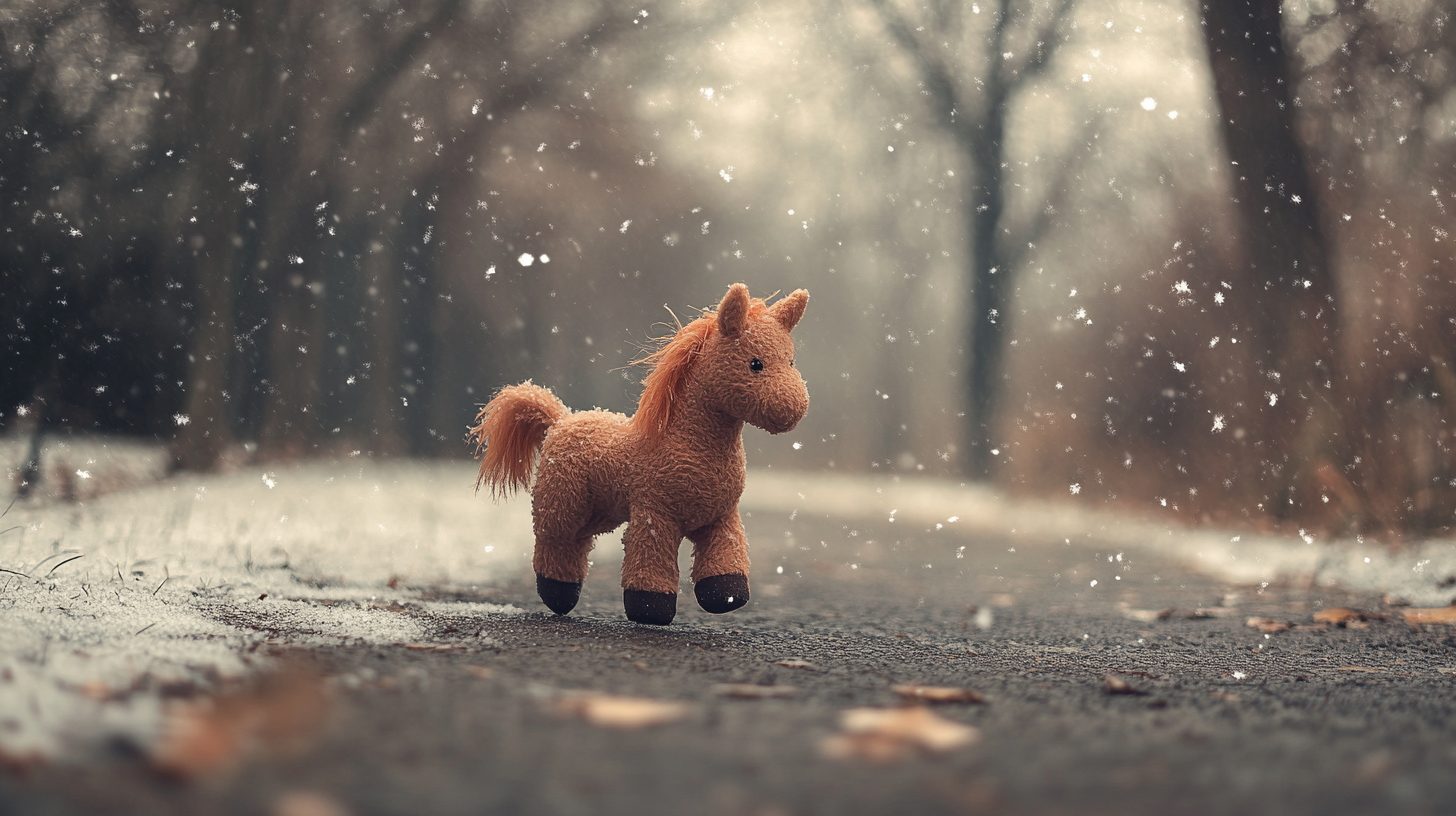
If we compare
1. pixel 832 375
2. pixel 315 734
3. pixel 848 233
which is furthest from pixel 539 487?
pixel 832 375

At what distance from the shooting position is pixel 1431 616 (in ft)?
14.1

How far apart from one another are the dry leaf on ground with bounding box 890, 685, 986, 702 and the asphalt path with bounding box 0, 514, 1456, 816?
0.14ft

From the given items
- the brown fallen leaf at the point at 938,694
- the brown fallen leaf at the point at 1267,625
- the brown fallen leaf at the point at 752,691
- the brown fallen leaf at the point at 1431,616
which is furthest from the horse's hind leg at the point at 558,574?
the brown fallen leaf at the point at 1431,616

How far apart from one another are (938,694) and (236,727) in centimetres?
149

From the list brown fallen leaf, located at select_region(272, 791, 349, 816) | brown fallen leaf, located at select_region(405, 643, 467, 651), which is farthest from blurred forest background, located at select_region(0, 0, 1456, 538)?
brown fallen leaf, located at select_region(272, 791, 349, 816)

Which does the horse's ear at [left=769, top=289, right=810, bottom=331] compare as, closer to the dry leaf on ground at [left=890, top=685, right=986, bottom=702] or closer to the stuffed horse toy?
the stuffed horse toy

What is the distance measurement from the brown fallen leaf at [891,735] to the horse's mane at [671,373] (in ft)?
5.23

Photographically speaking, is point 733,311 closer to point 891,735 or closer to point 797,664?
point 797,664

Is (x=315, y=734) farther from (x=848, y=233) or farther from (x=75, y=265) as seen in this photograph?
(x=848, y=233)

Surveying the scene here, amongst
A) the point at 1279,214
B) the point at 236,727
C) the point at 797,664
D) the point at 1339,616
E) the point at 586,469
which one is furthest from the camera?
the point at 1279,214

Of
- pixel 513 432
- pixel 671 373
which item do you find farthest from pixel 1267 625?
pixel 513 432

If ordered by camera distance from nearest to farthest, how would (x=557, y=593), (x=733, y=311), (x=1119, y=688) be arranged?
(x=1119, y=688) < (x=733, y=311) < (x=557, y=593)

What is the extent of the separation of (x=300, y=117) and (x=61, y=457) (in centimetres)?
563

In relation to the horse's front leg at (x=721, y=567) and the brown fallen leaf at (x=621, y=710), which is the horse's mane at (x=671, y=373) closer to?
the horse's front leg at (x=721, y=567)
